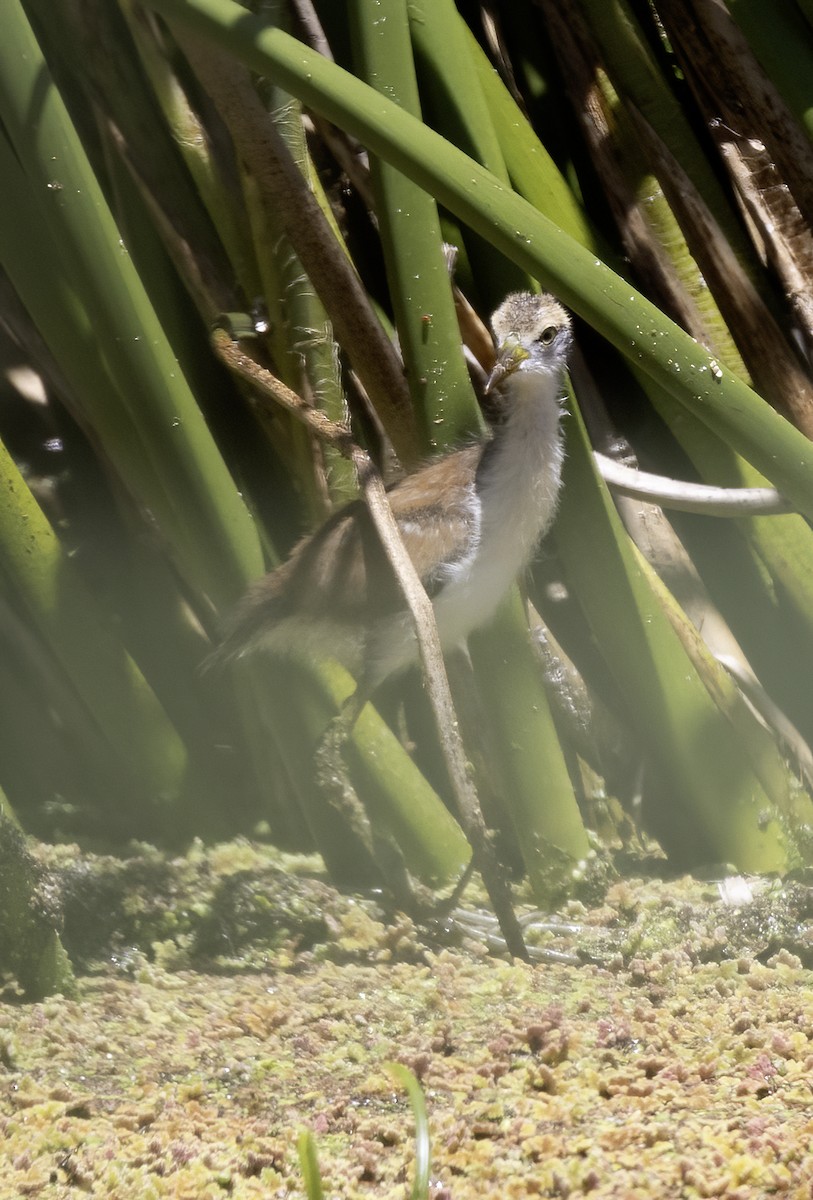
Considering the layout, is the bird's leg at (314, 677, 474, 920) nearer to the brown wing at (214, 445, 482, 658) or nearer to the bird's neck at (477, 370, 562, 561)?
the brown wing at (214, 445, 482, 658)

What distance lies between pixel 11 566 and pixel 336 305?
0.78 meters

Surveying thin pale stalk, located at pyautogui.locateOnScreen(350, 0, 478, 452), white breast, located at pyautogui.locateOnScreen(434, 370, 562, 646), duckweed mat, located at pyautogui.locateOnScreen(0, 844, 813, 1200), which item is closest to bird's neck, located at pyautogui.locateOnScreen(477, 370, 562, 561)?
white breast, located at pyautogui.locateOnScreen(434, 370, 562, 646)

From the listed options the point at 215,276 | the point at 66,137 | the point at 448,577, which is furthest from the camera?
the point at 448,577

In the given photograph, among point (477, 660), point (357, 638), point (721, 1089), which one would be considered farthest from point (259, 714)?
point (721, 1089)

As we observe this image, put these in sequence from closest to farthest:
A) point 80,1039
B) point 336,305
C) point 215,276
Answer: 1. point 80,1039
2. point 336,305
3. point 215,276

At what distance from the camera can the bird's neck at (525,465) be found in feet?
6.16

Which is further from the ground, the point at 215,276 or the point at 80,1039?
the point at 215,276

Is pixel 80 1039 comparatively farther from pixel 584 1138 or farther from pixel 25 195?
pixel 25 195

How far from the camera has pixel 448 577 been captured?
192 centimetres

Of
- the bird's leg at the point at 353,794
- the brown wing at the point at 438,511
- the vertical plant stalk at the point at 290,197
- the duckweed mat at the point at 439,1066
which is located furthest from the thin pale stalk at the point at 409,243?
the duckweed mat at the point at 439,1066

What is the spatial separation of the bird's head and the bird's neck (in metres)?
0.08

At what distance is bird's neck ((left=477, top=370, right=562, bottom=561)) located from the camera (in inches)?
73.9

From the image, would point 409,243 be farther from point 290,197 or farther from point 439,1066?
point 439,1066

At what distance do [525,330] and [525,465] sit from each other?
265 mm
